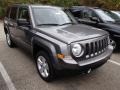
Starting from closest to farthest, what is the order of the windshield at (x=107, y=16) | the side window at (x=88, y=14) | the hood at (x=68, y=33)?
1. the hood at (x=68, y=33)
2. the windshield at (x=107, y=16)
3. the side window at (x=88, y=14)

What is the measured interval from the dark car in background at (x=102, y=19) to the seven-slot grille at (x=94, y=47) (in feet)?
7.37

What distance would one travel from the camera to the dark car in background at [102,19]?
6471 mm

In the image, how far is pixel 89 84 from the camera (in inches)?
166

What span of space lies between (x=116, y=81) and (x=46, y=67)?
5.67 ft

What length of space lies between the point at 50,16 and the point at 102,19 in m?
2.69

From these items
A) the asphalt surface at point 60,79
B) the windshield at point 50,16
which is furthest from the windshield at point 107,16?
the windshield at point 50,16

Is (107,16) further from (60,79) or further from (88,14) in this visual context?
(60,79)

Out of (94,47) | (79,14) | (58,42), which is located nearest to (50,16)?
(58,42)

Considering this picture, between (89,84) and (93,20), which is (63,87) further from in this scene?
(93,20)

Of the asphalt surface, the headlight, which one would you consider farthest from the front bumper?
the asphalt surface

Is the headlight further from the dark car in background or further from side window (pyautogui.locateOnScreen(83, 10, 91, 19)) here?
side window (pyautogui.locateOnScreen(83, 10, 91, 19))

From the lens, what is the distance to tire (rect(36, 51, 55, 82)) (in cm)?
403

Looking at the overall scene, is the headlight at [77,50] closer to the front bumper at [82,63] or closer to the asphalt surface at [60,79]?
the front bumper at [82,63]

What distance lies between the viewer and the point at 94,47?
156 inches
